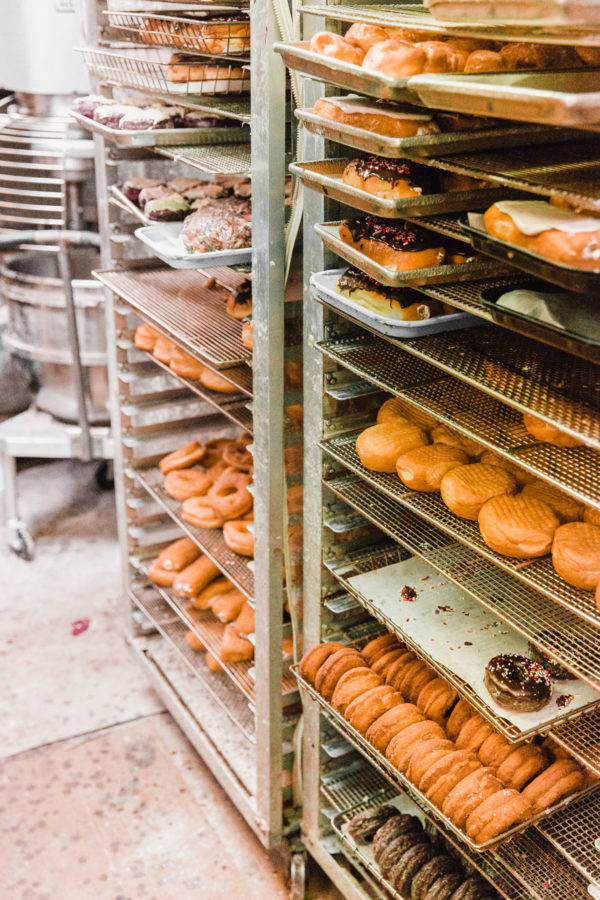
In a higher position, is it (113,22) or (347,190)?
(113,22)

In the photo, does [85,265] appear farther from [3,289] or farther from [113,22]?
[113,22]

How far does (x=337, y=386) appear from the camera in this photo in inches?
83.3

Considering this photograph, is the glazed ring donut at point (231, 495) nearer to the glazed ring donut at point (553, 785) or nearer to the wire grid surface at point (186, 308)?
the wire grid surface at point (186, 308)

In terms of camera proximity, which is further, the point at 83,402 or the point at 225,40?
the point at 83,402

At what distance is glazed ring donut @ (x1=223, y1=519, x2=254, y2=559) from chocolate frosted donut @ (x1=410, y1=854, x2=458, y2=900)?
99 cm

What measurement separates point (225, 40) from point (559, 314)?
4.38 feet

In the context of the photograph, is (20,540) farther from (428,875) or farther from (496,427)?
(496,427)

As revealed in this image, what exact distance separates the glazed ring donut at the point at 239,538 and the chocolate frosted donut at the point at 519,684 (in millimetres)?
1070

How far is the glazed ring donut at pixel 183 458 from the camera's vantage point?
3.14m

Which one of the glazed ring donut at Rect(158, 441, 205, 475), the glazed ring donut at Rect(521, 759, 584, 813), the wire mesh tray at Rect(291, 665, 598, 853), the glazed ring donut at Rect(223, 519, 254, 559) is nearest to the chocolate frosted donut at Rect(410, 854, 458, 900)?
the wire mesh tray at Rect(291, 665, 598, 853)

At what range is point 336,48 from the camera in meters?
1.58

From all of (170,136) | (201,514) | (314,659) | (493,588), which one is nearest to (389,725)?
(314,659)

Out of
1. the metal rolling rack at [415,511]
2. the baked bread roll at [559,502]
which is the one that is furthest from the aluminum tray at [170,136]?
the baked bread roll at [559,502]

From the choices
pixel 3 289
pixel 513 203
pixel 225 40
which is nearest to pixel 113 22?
pixel 225 40
